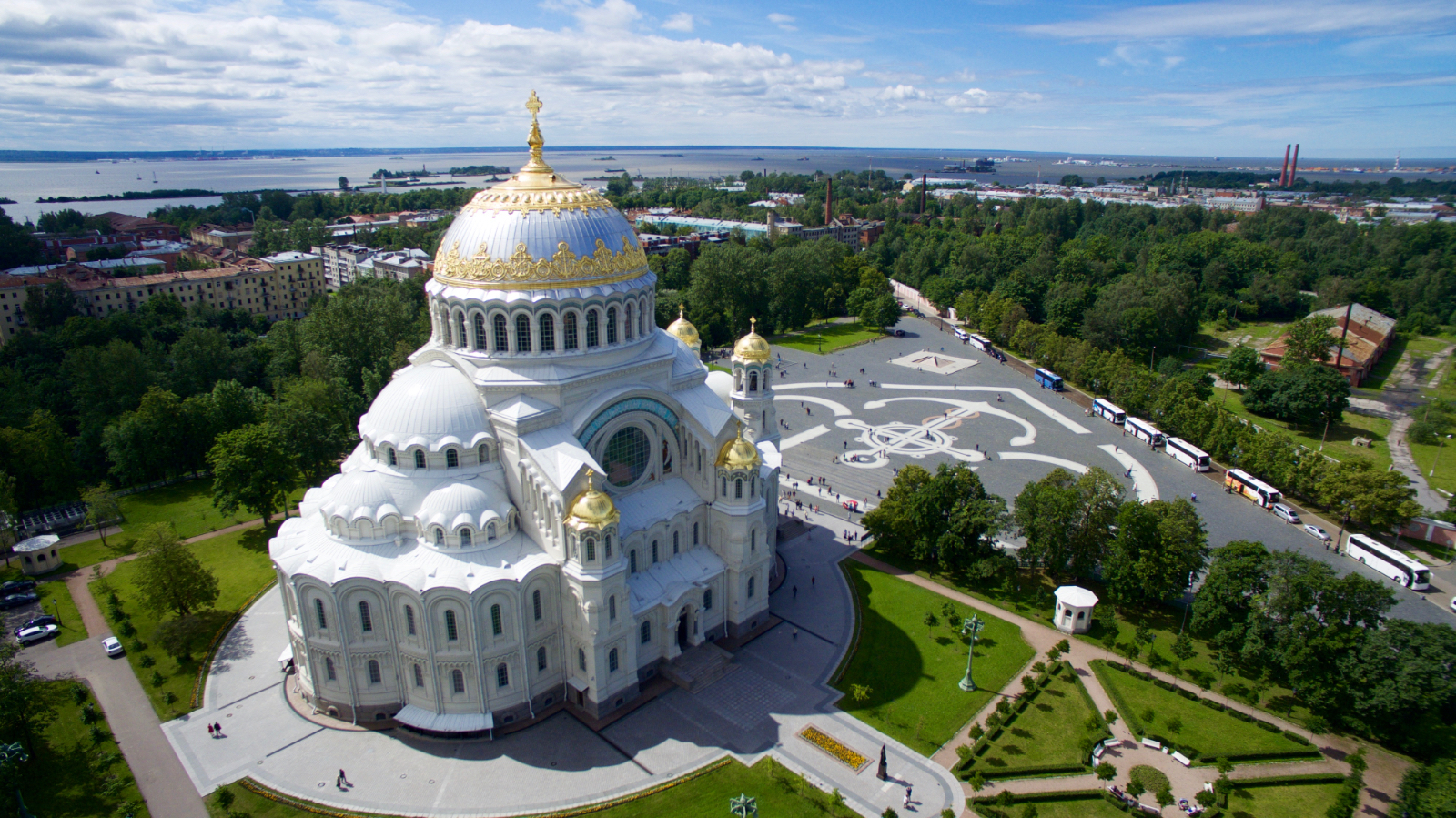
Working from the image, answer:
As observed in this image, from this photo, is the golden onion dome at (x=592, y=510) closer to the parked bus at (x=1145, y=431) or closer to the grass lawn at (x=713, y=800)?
the grass lawn at (x=713, y=800)

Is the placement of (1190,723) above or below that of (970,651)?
below

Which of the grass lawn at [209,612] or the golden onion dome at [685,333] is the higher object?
the golden onion dome at [685,333]

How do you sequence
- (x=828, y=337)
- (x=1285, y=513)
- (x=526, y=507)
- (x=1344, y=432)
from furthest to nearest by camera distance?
(x=828, y=337) → (x=1344, y=432) → (x=1285, y=513) → (x=526, y=507)

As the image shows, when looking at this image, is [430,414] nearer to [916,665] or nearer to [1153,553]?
[916,665]

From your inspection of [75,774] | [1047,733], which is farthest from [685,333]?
[75,774]

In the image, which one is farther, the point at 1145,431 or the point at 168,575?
the point at 1145,431

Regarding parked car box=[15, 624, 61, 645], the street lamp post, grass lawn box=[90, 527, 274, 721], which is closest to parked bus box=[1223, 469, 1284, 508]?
the street lamp post

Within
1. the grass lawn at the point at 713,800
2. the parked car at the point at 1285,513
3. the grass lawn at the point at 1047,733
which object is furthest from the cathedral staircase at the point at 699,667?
the parked car at the point at 1285,513
